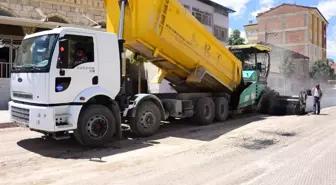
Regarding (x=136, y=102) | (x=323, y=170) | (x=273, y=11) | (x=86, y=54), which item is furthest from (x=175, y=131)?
(x=273, y=11)

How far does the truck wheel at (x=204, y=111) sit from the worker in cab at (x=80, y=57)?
16.2 feet

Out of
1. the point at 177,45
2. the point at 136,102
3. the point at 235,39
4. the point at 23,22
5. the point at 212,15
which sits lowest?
the point at 136,102

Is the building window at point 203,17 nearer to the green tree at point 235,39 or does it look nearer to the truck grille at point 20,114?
the green tree at point 235,39

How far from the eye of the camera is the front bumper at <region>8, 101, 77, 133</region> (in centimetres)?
696

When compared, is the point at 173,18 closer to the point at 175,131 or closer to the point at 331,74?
the point at 175,131

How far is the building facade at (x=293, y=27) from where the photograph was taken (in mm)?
68188

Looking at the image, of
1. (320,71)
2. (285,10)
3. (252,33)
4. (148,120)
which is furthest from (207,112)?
(252,33)

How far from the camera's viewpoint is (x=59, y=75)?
23.1 ft

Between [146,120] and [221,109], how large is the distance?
13.4ft

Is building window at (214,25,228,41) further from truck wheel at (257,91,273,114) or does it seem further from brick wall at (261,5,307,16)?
brick wall at (261,5,307,16)

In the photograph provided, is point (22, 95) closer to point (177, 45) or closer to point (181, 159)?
point (181, 159)

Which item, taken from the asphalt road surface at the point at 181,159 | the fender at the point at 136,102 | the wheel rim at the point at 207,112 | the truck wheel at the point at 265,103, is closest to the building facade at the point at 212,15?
the truck wheel at the point at 265,103

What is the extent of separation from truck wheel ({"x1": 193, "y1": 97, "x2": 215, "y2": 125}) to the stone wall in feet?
39.0

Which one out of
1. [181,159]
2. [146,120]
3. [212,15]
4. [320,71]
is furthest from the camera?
[320,71]
